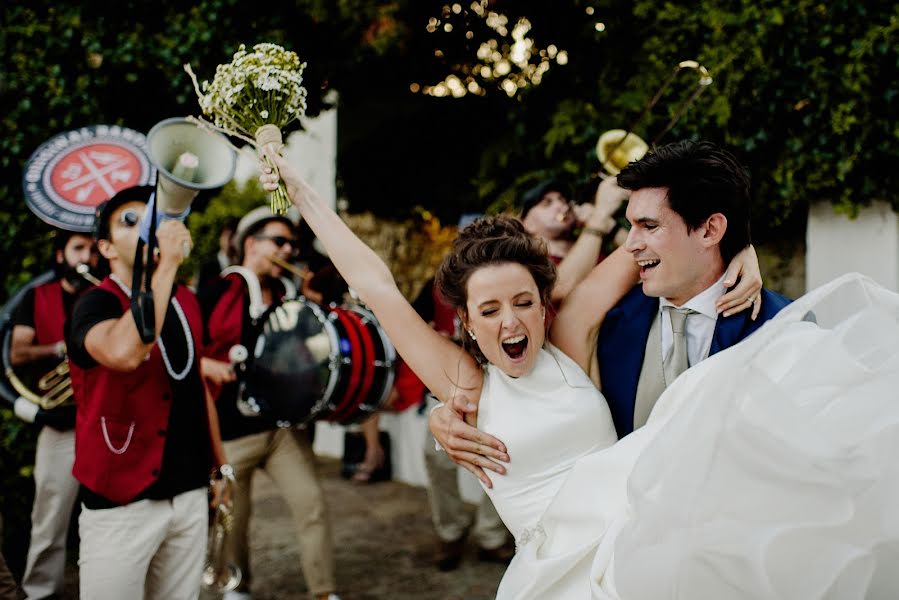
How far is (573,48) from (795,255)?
1869mm

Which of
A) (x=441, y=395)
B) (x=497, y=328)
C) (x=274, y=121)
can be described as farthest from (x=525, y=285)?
(x=274, y=121)

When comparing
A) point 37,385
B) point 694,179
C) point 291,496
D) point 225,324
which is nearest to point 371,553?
point 291,496

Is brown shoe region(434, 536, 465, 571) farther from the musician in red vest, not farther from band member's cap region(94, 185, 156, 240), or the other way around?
band member's cap region(94, 185, 156, 240)

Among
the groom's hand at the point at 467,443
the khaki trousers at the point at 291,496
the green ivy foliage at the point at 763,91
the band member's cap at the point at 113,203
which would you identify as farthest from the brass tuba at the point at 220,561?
the green ivy foliage at the point at 763,91

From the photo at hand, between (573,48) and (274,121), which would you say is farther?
(573,48)

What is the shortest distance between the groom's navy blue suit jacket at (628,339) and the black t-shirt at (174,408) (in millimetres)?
1637

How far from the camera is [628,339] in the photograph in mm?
2693

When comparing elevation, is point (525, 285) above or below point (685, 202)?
below

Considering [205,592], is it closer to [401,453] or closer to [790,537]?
[401,453]

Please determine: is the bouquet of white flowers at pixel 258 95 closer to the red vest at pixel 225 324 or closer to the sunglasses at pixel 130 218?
the sunglasses at pixel 130 218

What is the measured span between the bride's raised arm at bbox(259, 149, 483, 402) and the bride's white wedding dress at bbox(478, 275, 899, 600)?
653mm

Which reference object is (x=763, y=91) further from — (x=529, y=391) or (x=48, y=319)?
(x=48, y=319)

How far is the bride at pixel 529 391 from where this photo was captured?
7.26ft

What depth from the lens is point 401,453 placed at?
26.4 ft
